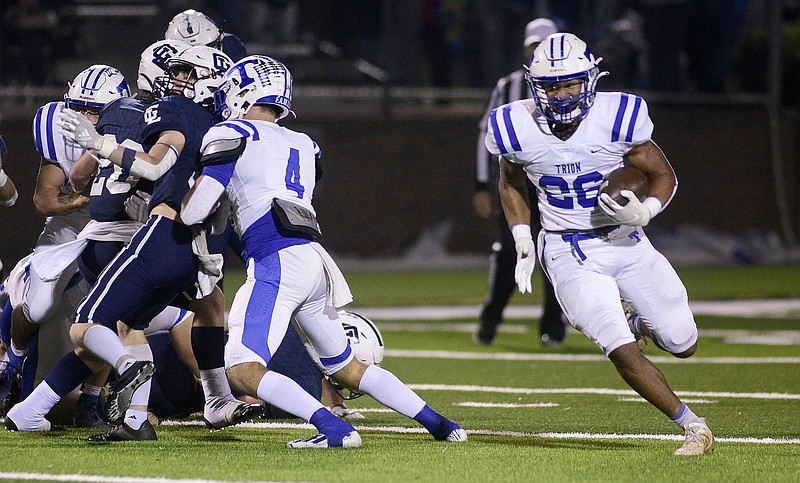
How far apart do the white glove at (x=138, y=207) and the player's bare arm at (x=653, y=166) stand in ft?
6.21

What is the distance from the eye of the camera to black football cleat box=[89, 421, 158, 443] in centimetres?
491

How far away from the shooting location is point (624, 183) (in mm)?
5062

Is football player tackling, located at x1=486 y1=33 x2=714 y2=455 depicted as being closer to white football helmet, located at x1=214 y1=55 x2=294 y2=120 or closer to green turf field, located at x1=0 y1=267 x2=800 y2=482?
green turf field, located at x1=0 y1=267 x2=800 y2=482

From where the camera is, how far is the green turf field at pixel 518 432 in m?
4.29

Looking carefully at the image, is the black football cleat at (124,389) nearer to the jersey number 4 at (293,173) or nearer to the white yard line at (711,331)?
the jersey number 4 at (293,173)

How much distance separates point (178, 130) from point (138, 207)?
1.49ft

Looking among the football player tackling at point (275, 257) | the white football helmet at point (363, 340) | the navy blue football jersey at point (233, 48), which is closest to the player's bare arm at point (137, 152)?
the football player tackling at point (275, 257)

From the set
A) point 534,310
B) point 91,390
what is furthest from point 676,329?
point 534,310

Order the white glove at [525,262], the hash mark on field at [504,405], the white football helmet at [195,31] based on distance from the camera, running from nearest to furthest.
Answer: the white glove at [525,262]
the hash mark on field at [504,405]
the white football helmet at [195,31]

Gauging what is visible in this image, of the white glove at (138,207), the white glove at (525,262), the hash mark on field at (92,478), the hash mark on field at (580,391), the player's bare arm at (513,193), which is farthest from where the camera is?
the hash mark on field at (580,391)

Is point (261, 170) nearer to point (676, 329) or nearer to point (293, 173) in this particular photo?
point (293, 173)

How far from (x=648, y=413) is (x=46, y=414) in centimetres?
254

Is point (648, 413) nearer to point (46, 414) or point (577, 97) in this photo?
point (577, 97)

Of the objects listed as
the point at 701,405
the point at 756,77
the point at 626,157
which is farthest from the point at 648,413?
the point at 756,77
